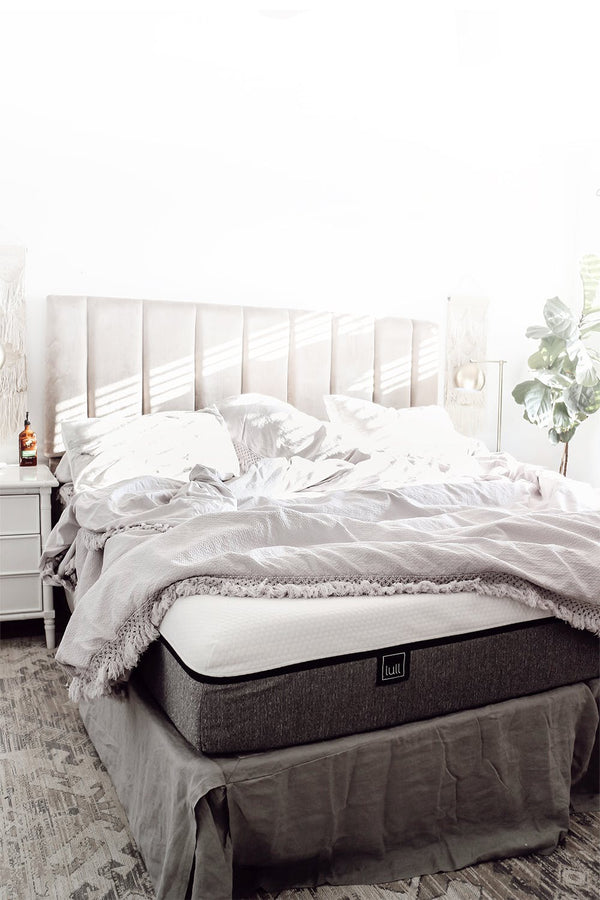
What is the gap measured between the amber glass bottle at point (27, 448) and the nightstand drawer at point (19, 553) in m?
0.45

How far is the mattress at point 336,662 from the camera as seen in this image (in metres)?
1.39

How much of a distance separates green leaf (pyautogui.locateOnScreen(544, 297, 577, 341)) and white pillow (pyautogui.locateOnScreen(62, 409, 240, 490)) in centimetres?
183

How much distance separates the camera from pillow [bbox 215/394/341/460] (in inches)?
125

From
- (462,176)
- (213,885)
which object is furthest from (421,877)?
(462,176)

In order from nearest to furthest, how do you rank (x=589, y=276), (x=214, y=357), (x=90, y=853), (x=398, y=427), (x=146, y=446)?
(x=90, y=853) → (x=146, y=446) → (x=398, y=427) → (x=214, y=357) → (x=589, y=276)

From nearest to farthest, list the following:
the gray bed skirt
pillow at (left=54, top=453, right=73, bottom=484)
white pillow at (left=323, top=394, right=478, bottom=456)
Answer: the gray bed skirt → pillow at (left=54, top=453, right=73, bottom=484) → white pillow at (left=323, top=394, right=478, bottom=456)

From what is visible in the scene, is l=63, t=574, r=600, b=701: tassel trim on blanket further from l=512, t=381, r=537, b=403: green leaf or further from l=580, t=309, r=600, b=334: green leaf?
l=580, t=309, r=600, b=334: green leaf

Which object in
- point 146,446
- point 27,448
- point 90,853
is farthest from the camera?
point 27,448

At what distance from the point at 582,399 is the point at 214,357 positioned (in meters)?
1.92

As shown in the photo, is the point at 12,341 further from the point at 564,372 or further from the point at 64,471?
the point at 564,372

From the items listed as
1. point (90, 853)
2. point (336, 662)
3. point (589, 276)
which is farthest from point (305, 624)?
point (589, 276)

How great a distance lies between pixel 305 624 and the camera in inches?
57.1

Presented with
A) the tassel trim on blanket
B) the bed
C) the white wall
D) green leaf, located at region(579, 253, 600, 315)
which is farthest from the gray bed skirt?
green leaf, located at region(579, 253, 600, 315)

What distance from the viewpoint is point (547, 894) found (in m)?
1.47
